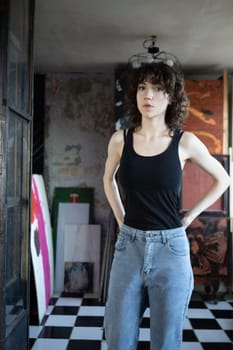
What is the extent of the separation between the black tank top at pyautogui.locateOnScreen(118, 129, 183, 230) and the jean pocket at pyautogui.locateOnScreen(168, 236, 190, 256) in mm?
58

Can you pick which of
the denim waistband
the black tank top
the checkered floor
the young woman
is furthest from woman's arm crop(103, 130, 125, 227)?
the checkered floor

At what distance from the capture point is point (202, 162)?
65.8 inches

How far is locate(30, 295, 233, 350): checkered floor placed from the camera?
9.75 feet

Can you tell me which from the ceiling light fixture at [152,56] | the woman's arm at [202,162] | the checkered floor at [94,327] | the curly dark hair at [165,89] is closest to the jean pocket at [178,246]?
the woman's arm at [202,162]

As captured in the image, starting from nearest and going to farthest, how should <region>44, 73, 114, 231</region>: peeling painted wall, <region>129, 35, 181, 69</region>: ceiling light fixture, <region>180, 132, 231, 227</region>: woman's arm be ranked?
<region>180, 132, 231, 227</region>: woman's arm → <region>129, 35, 181, 69</region>: ceiling light fixture → <region>44, 73, 114, 231</region>: peeling painted wall

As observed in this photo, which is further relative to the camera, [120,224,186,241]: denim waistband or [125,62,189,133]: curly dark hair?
[125,62,189,133]: curly dark hair

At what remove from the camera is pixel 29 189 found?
2.36 m

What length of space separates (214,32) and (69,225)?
2619mm

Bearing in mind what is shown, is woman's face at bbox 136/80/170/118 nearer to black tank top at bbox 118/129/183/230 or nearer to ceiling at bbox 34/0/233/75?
black tank top at bbox 118/129/183/230

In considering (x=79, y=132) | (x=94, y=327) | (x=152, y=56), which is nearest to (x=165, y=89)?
(x=152, y=56)

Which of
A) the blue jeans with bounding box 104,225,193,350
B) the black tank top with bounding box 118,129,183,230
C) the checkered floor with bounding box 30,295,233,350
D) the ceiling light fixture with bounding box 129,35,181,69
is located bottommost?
the checkered floor with bounding box 30,295,233,350

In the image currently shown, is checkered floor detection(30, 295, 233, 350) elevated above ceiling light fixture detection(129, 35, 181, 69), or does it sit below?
below

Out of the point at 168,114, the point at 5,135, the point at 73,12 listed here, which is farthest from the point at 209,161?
the point at 73,12

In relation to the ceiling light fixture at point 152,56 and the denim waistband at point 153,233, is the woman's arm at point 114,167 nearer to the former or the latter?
the denim waistband at point 153,233
